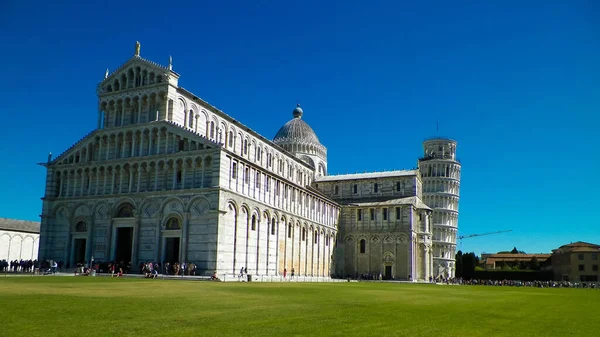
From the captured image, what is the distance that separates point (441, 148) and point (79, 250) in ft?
267

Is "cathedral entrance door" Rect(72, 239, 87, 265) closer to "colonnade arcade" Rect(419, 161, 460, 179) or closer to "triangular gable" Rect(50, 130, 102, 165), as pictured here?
"triangular gable" Rect(50, 130, 102, 165)

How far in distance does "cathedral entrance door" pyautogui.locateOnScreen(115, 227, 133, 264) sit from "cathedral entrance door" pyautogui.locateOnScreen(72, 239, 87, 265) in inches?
170

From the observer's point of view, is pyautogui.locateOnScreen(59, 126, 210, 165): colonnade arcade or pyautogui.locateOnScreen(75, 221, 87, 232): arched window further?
pyautogui.locateOnScreen(75, 221, 87, 232): arched window

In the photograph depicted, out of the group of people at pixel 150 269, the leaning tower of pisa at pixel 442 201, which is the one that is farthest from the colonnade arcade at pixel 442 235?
the group of people at pixel 150 269

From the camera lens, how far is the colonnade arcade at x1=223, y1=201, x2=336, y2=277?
1998 inches

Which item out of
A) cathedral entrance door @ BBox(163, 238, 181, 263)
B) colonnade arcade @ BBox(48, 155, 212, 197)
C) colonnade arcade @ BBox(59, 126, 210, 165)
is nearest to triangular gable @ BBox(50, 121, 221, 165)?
colonnade arcade @ BBox(59, 126, 210, 165)

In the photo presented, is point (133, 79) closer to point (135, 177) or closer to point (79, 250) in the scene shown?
point (135, 177)

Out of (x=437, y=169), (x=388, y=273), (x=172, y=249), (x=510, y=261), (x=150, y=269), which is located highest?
(x=437, y=169)

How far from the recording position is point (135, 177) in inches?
2068

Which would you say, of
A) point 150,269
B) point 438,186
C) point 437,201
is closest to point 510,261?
point 437,201

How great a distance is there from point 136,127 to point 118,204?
7759mm

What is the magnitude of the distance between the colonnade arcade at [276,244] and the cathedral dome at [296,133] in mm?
21388

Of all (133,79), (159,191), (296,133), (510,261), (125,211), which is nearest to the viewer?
(159,191)

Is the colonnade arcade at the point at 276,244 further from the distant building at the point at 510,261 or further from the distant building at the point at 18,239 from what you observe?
the distant building at the point at 510,261
